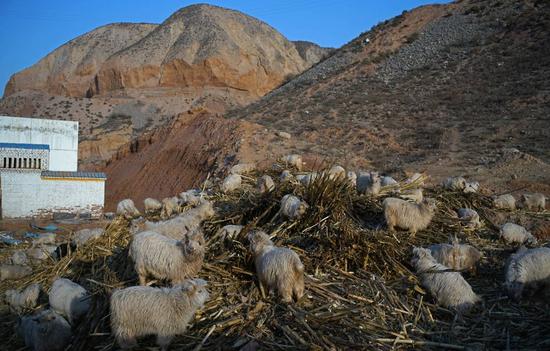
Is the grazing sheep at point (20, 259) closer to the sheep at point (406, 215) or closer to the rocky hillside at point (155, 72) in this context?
the sheep at point (406, 215)

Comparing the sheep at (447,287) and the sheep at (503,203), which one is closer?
the sheep at (447,287)

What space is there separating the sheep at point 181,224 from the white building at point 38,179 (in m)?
17.6

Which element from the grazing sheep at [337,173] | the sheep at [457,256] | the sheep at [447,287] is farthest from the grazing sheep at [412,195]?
the sheep at [447,287]

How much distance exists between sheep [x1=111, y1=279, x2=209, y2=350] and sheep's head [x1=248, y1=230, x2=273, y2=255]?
1.03 metres

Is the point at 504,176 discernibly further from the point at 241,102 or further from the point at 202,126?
the point at 241,102

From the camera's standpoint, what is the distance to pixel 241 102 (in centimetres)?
6250

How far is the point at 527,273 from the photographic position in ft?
16.3

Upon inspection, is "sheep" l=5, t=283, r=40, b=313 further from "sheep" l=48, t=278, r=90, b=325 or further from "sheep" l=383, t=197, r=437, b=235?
"sheep" l=383, t=197, r=437, b=235

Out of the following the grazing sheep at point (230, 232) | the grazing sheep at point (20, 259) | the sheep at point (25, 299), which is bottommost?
the grazing sheep at point (20, 259)

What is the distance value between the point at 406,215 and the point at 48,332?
4.51m

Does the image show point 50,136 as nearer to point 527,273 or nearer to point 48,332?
point 48,332

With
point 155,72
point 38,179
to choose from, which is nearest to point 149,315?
point 38,179

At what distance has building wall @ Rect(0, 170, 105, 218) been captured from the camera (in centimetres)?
2205

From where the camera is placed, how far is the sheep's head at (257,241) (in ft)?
16.4
